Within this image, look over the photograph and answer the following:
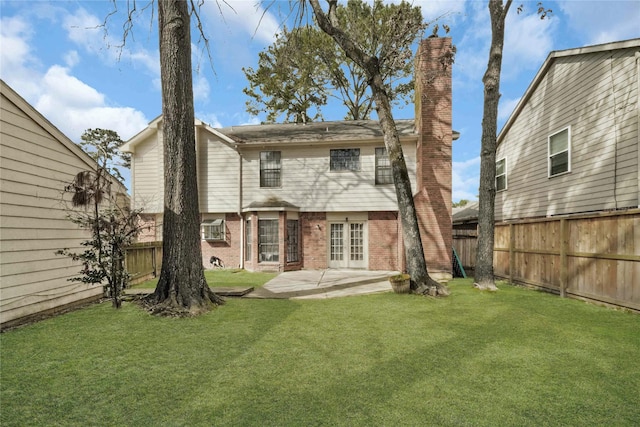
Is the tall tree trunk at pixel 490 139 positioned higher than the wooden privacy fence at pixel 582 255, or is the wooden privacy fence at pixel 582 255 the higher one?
the tall tree trunk at pixel 490 139

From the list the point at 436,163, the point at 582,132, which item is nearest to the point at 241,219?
the point at 436,163

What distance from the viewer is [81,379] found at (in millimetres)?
3174

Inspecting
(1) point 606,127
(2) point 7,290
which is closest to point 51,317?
(2) point 7,290

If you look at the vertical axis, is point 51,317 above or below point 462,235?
below

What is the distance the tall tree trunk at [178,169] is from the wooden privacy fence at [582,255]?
8.15 m

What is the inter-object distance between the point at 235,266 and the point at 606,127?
1326 cm

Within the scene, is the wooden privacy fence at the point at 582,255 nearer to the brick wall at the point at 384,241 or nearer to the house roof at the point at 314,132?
the brick wall at the point at 384,241

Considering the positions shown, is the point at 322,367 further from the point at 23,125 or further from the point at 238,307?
the point at 23,125

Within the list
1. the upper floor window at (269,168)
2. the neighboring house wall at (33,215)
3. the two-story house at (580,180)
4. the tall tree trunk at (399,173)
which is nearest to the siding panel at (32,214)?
the neighboring house wall at (33,215)

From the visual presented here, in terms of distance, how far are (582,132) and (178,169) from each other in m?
11.3

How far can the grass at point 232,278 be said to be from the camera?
902cm

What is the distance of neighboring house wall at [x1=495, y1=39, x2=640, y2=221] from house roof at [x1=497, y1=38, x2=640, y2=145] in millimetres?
24

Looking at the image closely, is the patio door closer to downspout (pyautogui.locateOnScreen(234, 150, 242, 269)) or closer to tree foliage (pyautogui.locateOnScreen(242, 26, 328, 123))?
downspout (pyautogui.locateOnScreen(234, 150, 242, 269))

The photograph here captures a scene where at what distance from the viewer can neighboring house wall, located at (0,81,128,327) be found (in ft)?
16.2
